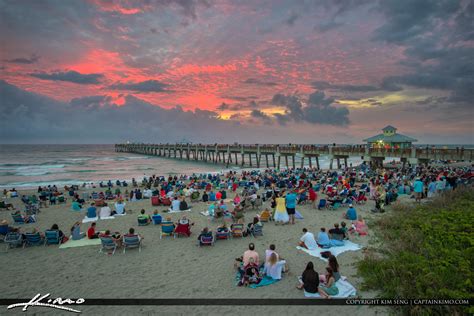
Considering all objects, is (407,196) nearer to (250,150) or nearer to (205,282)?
(205,282)

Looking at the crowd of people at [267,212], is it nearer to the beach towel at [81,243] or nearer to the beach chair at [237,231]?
the beach chair at [237,231]

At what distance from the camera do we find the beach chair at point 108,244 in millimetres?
8430

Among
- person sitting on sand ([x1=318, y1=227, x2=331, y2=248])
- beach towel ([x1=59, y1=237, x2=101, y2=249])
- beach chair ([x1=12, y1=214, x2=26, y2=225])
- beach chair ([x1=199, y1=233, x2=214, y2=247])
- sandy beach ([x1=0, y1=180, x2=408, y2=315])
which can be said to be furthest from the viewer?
beach chair ([x1=12, y1=214, x2=26, y2=225])

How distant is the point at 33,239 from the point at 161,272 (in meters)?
5.49

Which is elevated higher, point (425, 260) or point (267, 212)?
point (425, 260)

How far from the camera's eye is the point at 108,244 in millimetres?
8508

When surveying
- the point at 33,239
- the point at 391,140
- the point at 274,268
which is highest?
the point at 391,140

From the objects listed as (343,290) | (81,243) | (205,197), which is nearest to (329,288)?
(343,290)

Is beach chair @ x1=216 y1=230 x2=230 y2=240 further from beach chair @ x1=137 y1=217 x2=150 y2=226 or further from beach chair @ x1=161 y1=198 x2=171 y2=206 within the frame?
beach chair @ x1=161 y1=198 x2=171 y2=206

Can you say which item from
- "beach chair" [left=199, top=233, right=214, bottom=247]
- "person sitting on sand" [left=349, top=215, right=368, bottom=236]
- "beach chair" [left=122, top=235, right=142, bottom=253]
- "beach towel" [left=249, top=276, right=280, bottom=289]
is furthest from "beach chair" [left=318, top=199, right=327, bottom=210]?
"beach chair" [left=122, top=235, right=142, bottom=253]

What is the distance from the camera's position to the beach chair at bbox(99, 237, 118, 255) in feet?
27.7

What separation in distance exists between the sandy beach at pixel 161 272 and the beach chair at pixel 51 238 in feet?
1.05

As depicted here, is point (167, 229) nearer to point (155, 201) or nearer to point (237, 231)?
point (237, 231)

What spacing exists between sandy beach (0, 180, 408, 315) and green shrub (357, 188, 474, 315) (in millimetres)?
525
